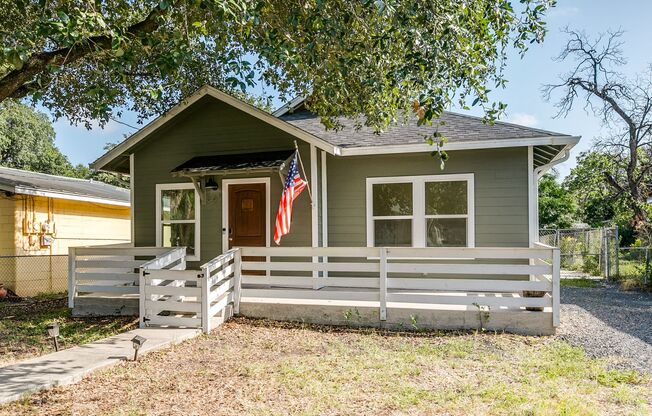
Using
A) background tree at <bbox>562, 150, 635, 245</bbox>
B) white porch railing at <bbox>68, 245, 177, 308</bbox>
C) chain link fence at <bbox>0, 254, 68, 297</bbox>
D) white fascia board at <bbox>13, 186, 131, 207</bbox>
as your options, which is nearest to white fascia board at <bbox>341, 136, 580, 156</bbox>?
white porch railing at <bbox>68, 245, 177, 308</bbox>

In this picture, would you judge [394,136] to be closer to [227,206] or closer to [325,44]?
[325,44]

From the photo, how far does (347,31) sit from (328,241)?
4233mm

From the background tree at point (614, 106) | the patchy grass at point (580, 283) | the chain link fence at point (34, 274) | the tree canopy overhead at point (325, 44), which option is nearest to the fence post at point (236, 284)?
the tree canopy overhead at point (325, 44)

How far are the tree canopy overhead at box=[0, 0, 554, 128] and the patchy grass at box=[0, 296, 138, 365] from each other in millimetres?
3181

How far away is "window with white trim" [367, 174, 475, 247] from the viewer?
8.45 m

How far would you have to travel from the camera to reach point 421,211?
8.60 meters

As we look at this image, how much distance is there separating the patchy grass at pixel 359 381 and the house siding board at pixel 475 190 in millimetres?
2586

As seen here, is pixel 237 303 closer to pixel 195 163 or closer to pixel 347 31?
pixel 195 163

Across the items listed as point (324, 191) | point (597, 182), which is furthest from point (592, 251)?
point (324, 191)

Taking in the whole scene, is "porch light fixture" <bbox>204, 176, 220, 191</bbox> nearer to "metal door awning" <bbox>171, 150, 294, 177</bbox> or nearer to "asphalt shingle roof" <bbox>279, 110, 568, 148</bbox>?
"metal door awning" <bbox>171, 150, 294, 177</bbox>

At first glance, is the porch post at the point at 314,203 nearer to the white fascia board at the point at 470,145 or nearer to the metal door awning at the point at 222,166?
the metal door awning at the point at 222,166

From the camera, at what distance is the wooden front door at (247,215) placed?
29.5ft

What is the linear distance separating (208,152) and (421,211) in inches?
174

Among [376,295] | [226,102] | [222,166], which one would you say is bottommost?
[376,295]
